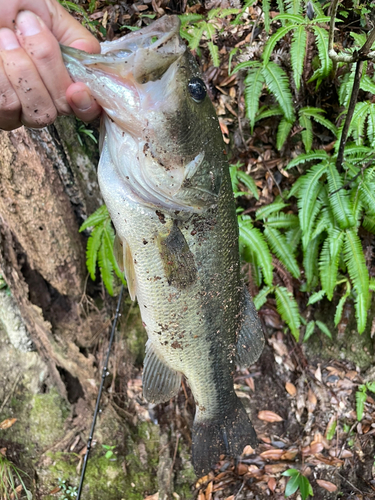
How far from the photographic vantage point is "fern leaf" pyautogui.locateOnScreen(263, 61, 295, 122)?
8.95ft

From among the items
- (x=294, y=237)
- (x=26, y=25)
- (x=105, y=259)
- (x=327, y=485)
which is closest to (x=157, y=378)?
(x=105, y=259)

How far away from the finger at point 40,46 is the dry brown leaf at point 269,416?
11.8 ft

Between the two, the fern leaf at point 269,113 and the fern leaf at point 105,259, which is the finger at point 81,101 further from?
the fern leaf at point 269,113

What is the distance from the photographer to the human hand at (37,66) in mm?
1141

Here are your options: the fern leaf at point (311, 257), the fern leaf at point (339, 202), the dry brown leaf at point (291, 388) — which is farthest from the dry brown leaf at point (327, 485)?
the fern leaf at point (339, 202)

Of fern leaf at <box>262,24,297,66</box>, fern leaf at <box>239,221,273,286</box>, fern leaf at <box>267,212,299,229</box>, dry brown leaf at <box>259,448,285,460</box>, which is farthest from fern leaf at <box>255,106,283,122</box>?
dry brown leaf at <box>259,448,285,460</box>

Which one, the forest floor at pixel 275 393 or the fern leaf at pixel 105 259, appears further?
the forest floor at pixel 275 393

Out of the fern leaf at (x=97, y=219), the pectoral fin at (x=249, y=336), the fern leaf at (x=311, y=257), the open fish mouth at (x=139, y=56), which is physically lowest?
the fern leaf at (x=311, y=257)

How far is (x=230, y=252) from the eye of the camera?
5.97 ft

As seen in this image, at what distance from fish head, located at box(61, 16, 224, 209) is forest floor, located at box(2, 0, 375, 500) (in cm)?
165

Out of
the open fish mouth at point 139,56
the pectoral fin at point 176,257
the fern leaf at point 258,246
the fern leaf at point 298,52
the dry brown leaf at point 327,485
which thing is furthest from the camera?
the dry brown leaf at point 327,485

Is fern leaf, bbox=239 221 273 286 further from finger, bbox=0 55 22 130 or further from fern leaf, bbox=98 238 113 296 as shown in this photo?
finger, bbox=0 55 22 130

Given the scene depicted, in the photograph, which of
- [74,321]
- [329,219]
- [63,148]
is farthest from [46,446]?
[329,219]

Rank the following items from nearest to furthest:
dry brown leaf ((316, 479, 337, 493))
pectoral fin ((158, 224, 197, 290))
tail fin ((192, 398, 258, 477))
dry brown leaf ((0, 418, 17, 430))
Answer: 1. pectoral fin ((158, 224, 197, 290))
2. tail fin ((192, 398, 258, 477))
3. dry brown leaf ((316, 479, 337, 493))
4. dry brown leaf ((0, 418, 17, 430))
